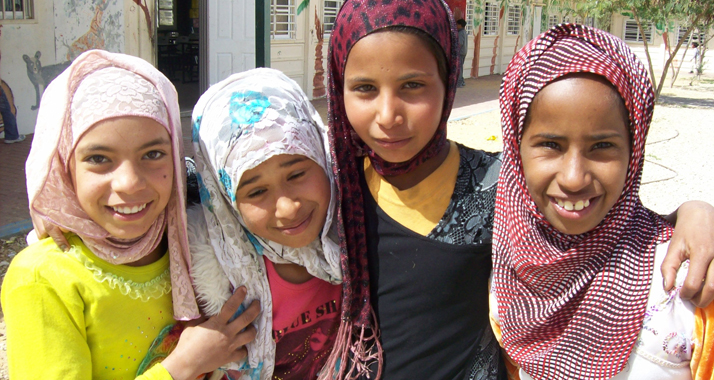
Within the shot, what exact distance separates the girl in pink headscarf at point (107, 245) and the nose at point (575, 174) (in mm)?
995

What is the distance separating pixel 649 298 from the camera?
1.39 m

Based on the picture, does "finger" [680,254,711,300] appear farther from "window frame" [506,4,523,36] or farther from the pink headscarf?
"window frame" [506,4,523,36]

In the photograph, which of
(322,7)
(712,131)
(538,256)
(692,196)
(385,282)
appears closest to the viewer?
(538,256)

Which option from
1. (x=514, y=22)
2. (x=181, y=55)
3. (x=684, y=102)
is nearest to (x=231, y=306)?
(x=181, y=55)

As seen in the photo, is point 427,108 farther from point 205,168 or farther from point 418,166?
point 205,168

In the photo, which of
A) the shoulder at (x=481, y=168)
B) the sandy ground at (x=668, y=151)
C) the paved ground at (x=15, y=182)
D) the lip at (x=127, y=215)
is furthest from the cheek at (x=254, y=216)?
the paved ground at (x=15, y=182)

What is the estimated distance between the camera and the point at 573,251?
144cm

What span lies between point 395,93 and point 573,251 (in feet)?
2.03

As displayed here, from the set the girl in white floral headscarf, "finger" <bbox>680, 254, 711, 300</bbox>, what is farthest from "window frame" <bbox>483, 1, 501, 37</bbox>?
"finger" <bbox>680, 254, 711, 300</bbox>

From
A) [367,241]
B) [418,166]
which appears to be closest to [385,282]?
[367,241]

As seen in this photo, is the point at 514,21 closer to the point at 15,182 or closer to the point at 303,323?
the point at 15,182

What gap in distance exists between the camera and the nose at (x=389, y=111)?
5.07ft

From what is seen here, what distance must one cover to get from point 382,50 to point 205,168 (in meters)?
0.65

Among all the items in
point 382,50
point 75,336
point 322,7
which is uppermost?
point 322,7
